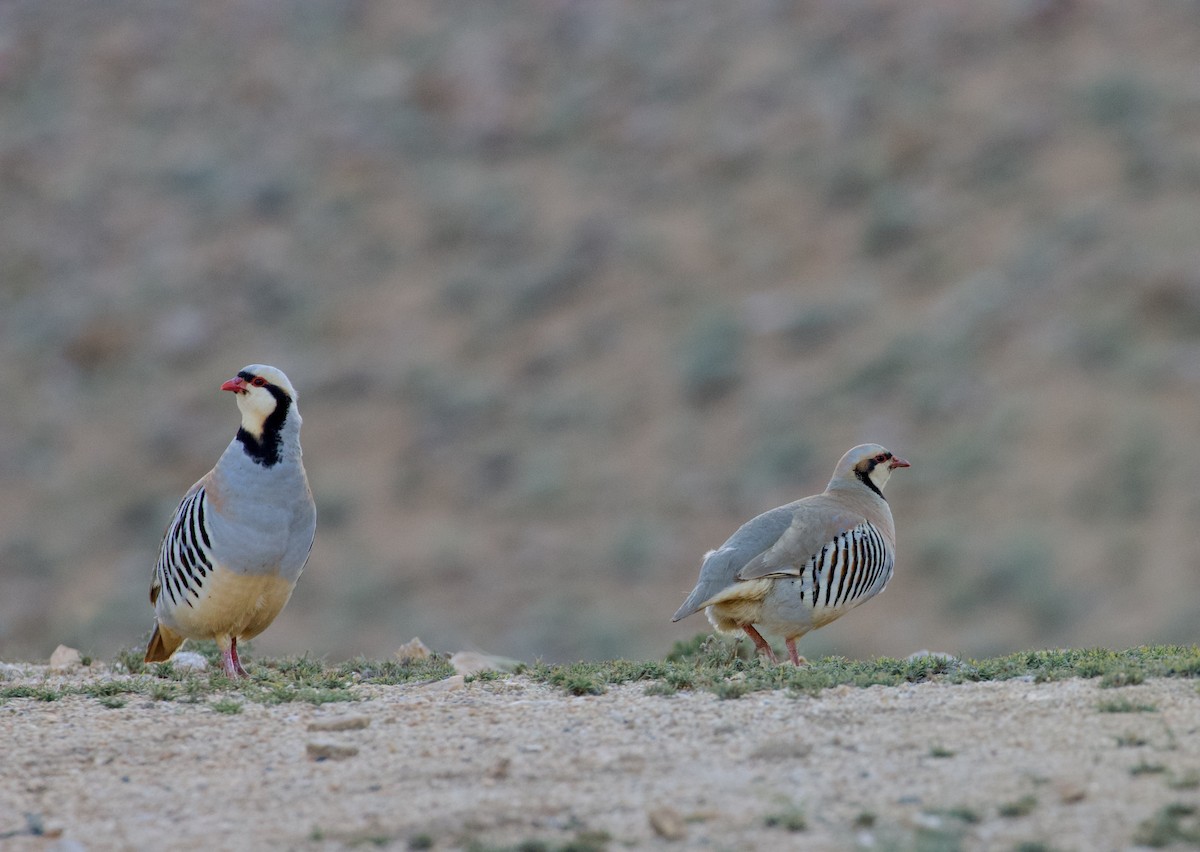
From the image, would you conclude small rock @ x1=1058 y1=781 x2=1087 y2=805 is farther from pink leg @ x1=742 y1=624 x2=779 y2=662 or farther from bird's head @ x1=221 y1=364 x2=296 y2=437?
bird's head @ x1=221 y1=364 x2=296 y2=437

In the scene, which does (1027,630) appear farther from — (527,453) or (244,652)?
(244,652)

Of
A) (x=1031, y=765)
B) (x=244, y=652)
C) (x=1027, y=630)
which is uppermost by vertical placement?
(x=1027, y=630)

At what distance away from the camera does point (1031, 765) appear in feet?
17.0

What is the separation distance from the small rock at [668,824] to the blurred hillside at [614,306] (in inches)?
472

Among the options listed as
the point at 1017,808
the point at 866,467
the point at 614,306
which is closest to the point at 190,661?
the point at 866,467

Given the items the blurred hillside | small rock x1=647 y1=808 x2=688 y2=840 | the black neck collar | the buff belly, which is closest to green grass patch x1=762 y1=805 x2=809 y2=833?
small rock x1=647 y1=808 x2=688 y2=840

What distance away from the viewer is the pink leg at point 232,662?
7565mm

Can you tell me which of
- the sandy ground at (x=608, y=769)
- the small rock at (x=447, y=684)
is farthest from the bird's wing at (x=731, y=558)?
the sandy ground at (x=608, y=769)

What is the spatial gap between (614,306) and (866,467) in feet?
47.5

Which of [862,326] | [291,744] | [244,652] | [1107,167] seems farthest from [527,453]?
[291,744]

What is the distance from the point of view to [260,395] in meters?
7.63

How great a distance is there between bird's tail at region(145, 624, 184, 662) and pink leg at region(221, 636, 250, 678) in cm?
34

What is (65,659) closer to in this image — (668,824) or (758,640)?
(758,640)

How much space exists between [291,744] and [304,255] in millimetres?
20949
